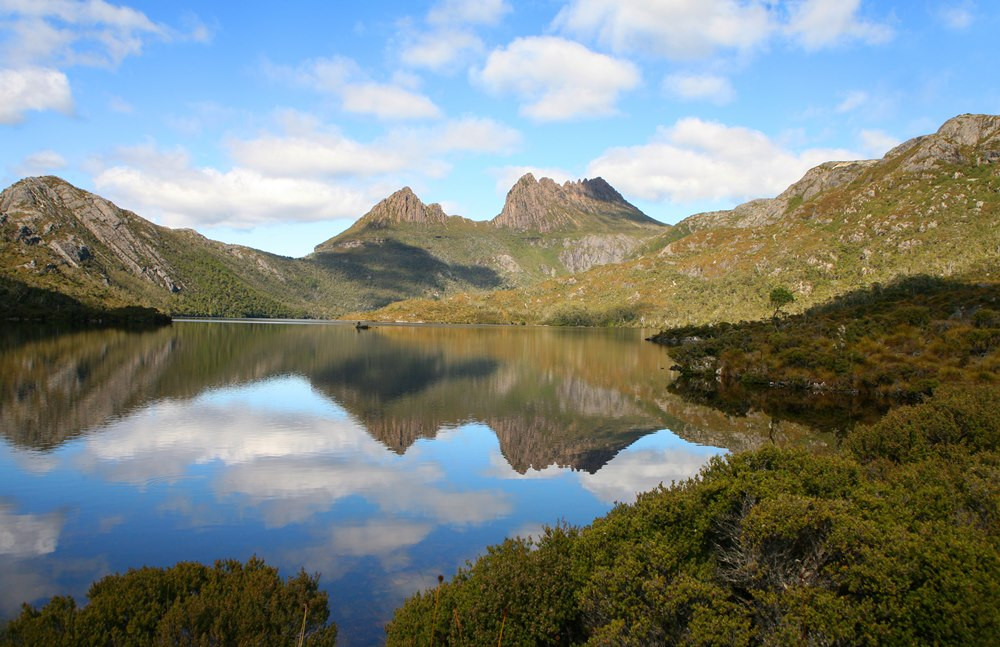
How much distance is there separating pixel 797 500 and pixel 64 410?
46775 mm

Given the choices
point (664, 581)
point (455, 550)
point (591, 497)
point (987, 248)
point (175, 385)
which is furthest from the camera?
point (987, 248)

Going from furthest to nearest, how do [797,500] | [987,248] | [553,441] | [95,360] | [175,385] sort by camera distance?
1. [987,248]
2. [95,360]
3. [175,385]
4. [553,441]
5. [797,500]

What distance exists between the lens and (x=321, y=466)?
29.7m

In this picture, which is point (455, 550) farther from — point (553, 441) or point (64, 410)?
point (64, 410)

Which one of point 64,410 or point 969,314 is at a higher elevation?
point 969,314

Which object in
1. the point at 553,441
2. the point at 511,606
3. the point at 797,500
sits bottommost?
the point at 553,441

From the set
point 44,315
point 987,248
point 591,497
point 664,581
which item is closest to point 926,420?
point 591,497

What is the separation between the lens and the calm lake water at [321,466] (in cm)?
1775

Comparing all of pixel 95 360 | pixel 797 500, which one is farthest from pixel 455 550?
pixel 95 360

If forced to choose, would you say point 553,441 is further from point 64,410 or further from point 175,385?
point 175,385

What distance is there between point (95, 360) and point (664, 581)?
80648 millimetres

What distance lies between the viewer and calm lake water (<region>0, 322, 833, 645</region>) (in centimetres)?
1775

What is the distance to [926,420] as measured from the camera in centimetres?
2291

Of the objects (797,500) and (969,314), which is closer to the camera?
(797,500)
